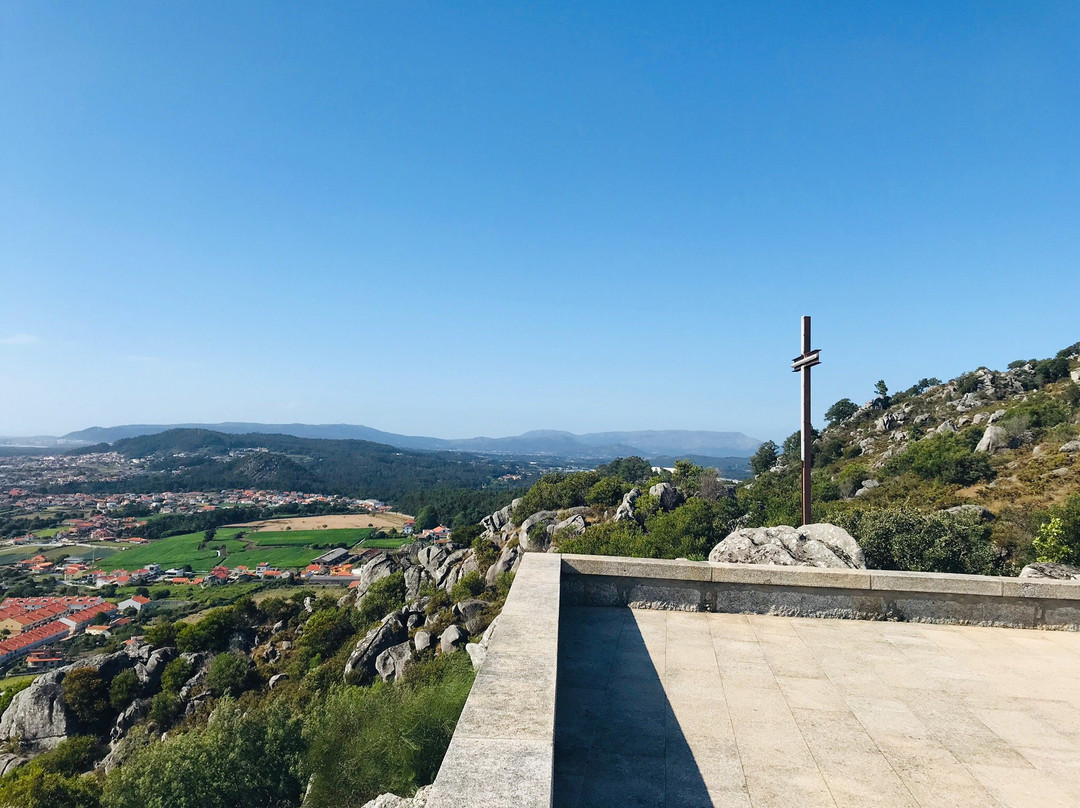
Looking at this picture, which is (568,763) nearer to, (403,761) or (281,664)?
(403,761)

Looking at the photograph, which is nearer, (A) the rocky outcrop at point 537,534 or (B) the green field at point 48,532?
(A) the rocky outcrop at point 537,534

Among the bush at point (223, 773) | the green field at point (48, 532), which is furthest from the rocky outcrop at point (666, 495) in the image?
the green field at point (48, 532)

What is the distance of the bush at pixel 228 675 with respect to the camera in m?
33.5

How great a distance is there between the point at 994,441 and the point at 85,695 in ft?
183

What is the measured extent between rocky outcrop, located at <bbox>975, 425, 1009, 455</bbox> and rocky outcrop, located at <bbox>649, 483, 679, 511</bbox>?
1745 centimetres

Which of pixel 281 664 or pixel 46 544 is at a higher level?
pixel 281 664

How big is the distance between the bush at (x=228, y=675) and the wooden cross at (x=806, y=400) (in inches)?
1408

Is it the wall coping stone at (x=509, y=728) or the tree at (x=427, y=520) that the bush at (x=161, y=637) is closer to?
the wall coping stone at (x=509, y=728)

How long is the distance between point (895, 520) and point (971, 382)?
50544 millimetres

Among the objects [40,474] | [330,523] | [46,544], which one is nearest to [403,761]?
[330,523]

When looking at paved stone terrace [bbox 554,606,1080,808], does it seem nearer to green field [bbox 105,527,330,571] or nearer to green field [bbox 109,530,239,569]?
green field [bbox 105,527,330,571]

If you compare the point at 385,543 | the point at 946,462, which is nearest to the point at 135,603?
the point at 385,543

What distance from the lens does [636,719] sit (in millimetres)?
4184

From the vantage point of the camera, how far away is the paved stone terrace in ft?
11.2
